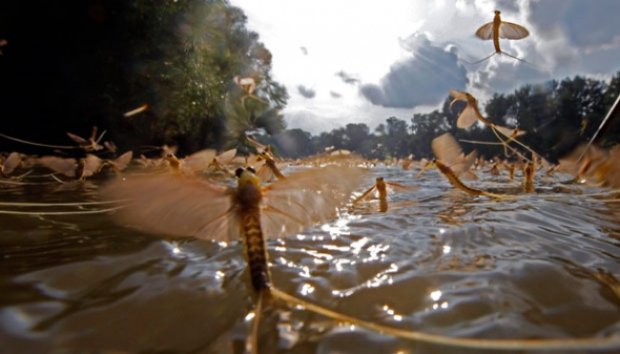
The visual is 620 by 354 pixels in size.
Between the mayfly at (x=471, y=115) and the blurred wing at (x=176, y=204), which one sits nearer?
the blurred wing at (x=176, y=204)

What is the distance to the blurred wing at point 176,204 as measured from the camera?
3.30ft

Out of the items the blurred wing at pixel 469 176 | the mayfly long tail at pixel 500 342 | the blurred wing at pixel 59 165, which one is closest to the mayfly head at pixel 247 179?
the mayfly long tail at pixel 500 342

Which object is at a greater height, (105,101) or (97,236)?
(105,101)

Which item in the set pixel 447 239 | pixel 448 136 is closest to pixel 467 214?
pixel 448 136

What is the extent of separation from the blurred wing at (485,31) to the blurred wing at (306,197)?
2.21 metres

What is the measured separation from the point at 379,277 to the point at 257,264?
1.86ft

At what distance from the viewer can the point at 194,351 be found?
0.91m

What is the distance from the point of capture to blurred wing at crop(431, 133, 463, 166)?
2.68 metres

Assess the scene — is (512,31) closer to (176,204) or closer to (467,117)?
(467,117)

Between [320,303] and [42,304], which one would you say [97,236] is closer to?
[42,304]

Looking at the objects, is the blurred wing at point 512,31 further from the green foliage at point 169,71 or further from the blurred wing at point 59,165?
the green foliage at point 169,71

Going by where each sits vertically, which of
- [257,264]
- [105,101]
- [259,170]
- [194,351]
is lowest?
[194,351]

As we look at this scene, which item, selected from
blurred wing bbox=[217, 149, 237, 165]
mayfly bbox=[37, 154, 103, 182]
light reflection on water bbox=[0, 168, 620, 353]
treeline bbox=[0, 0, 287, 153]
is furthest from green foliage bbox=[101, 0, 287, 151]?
light reflection on water bbox=[0, 168, 620, 353]

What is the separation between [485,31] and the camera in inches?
110
